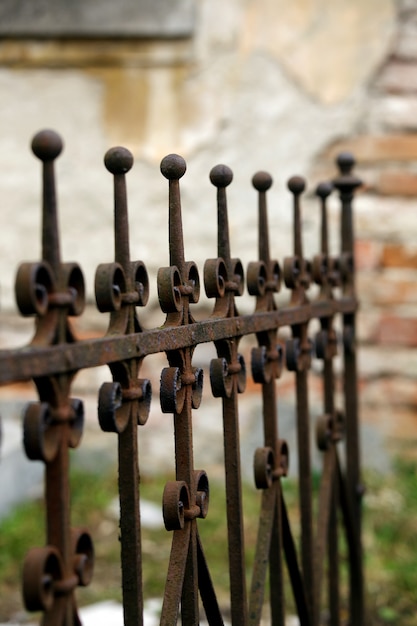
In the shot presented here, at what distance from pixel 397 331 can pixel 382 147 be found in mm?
670

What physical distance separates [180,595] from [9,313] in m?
2.58

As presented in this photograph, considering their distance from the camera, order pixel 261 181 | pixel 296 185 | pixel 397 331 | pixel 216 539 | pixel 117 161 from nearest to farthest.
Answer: pixel 117 161 → pixel 261 181 → pixel 296 185 → pixel 216 539 → pixel 397 331

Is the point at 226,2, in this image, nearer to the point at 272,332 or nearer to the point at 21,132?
the point at 21,132

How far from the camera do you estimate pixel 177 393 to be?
49.6 inches

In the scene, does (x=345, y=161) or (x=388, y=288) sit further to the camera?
(x=388, y=288)

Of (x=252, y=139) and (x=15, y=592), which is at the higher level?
(x=252, y=139)

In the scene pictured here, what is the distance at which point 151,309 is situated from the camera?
3.56 m

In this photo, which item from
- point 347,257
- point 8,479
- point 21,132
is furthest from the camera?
point 21,132

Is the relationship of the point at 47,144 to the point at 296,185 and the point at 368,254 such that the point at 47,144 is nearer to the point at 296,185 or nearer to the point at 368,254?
the point at 296,185

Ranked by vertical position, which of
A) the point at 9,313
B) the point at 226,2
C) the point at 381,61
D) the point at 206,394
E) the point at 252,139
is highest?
the point at 226,2

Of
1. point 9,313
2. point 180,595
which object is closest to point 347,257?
point 180,595

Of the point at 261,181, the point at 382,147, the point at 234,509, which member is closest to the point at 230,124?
the point at 382,147

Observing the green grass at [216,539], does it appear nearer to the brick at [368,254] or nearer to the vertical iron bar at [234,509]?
the brick at [368,254]

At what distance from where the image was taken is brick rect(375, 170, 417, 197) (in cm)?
336
